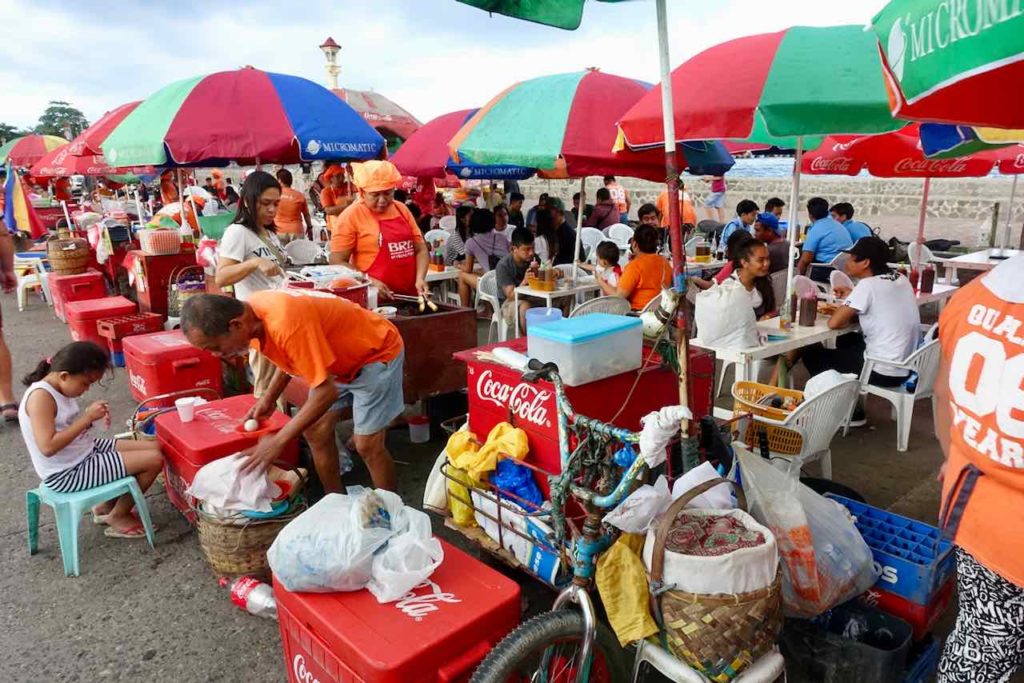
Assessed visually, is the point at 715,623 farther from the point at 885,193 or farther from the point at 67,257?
the point at 885,193

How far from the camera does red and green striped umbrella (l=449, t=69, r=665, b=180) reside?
515cm

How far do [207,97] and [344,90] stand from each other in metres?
7.23

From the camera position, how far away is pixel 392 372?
142 inches

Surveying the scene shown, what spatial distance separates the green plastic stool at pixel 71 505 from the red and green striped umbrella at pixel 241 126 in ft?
10.1

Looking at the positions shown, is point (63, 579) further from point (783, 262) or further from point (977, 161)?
point (977, 161)

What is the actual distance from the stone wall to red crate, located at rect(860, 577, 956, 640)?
49.5 ft

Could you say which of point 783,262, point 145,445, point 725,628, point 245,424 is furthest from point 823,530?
point 783,262

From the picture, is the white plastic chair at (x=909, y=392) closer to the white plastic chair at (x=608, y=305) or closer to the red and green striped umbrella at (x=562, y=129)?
the white plastic chair at (x=608, y=305)

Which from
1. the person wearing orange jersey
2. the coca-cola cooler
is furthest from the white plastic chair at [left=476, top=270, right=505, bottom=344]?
the person wearing orange jersey

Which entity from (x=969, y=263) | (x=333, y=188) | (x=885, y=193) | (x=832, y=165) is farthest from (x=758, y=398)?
(x=885, y=193)

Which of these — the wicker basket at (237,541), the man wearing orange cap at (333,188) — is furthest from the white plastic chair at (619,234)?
the wicker basket at (237,541)

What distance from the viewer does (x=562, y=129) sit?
5.24 m

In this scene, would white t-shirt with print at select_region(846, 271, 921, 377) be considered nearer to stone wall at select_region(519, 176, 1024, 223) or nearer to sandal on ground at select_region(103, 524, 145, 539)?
sandal on ground at select_region(103, 524, 145, 539)

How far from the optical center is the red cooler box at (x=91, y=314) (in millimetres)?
7074
